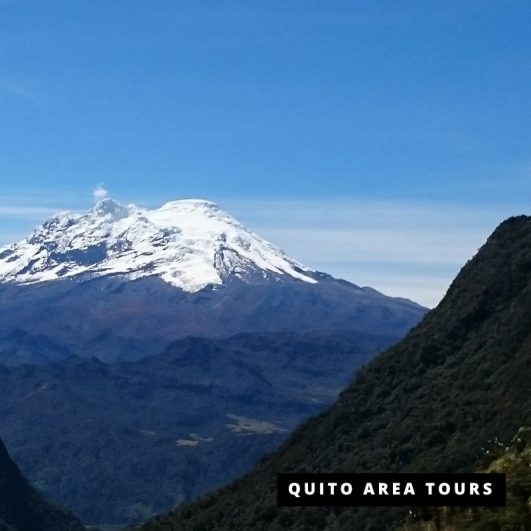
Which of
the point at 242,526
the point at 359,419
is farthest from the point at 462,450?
the point at 359,419

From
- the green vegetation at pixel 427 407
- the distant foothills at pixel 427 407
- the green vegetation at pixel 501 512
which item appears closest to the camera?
the green vegetation at pixel 501 512

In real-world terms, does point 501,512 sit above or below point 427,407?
below

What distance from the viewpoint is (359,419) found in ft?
465

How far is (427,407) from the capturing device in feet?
409

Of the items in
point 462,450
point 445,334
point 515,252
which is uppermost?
point 515,252

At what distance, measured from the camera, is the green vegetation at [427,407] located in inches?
4134

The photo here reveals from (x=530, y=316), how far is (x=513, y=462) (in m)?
90.7

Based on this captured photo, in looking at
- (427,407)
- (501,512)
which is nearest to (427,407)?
(427,407)

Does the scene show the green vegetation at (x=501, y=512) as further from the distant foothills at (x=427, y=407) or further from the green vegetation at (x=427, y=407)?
the green vegetation at (x=427, y=407)

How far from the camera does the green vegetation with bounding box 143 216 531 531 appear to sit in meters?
105

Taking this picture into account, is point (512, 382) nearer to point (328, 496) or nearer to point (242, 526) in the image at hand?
point (242, 526)

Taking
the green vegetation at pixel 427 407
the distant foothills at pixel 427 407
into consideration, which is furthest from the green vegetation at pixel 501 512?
the green vegetation at pixel 427 407

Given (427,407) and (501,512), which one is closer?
(501,512)

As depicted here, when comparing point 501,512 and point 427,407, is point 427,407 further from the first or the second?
point 501,512
